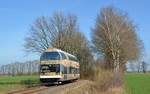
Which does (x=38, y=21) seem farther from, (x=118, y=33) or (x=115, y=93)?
(x=115, y=93)

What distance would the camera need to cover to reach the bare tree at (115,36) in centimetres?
3688

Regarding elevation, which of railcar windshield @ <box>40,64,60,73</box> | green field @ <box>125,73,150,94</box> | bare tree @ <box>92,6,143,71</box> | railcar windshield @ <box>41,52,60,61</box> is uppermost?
bare tree @ <box>92,6,143,71</box>

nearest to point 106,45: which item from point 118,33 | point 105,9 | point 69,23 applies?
point 118,33

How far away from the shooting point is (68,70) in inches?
1069

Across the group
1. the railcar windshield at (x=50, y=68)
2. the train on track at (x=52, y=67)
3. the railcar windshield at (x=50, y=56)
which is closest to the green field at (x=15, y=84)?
the train on track at (x=52, y=67)

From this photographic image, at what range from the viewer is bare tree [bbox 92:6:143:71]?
36.9m

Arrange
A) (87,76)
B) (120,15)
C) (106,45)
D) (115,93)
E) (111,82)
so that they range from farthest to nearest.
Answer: (87,76), (106,45), (120,15), (111,82), (115,93)

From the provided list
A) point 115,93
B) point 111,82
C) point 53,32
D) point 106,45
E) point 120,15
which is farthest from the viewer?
point 53,32

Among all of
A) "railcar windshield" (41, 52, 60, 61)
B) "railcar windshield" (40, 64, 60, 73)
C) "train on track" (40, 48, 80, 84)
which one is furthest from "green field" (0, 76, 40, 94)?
"railcar windshield" (41, 52, 60, 61)

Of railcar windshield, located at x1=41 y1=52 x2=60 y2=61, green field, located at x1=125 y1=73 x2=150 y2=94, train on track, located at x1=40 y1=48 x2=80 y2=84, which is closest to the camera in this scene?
train on track, located at x1=40 y1=48 x2=80 y2=84

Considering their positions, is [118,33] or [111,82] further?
[118,33]

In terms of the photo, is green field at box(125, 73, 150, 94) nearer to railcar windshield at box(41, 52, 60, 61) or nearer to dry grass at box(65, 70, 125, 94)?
dry grass at box(65, 70, 125, 94)

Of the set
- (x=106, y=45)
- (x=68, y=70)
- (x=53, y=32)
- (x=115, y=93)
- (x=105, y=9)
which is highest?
(x=105, y=9)

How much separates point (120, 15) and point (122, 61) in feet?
38.0
